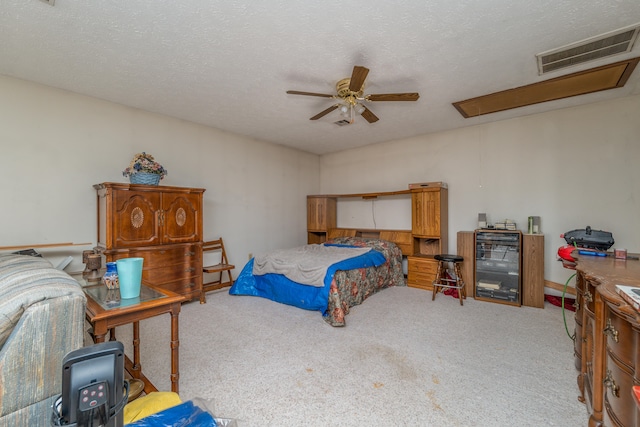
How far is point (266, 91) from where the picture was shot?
319 cm

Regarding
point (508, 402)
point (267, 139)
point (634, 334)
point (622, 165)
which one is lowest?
point (508, 402)

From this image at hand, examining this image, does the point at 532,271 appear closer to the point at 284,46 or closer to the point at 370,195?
the point at 370,195

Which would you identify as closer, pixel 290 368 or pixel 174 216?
pixel 290 368

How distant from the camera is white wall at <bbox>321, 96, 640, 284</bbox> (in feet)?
11.2

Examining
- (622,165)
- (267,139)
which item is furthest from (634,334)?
(267,139)

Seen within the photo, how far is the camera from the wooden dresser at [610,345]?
104 cm

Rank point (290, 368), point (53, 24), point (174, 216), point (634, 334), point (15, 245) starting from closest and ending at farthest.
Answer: point (634, 334)
point (53, 24)
point (290, 368)
point (15, 245)
point (174, 216)

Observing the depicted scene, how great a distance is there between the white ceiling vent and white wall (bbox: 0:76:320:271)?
4254 mm

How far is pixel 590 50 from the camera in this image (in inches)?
94.9

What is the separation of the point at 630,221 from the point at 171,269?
572 cm

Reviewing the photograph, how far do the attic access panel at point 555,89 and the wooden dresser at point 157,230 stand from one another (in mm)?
3826

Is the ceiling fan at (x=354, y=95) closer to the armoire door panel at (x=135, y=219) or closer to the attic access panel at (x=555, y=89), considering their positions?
the attic access panel at (x=555, y=89)

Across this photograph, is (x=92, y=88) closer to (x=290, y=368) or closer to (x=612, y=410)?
(x=290, y=368)

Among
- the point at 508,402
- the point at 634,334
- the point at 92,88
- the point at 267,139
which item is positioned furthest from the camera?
the point at 267,139
